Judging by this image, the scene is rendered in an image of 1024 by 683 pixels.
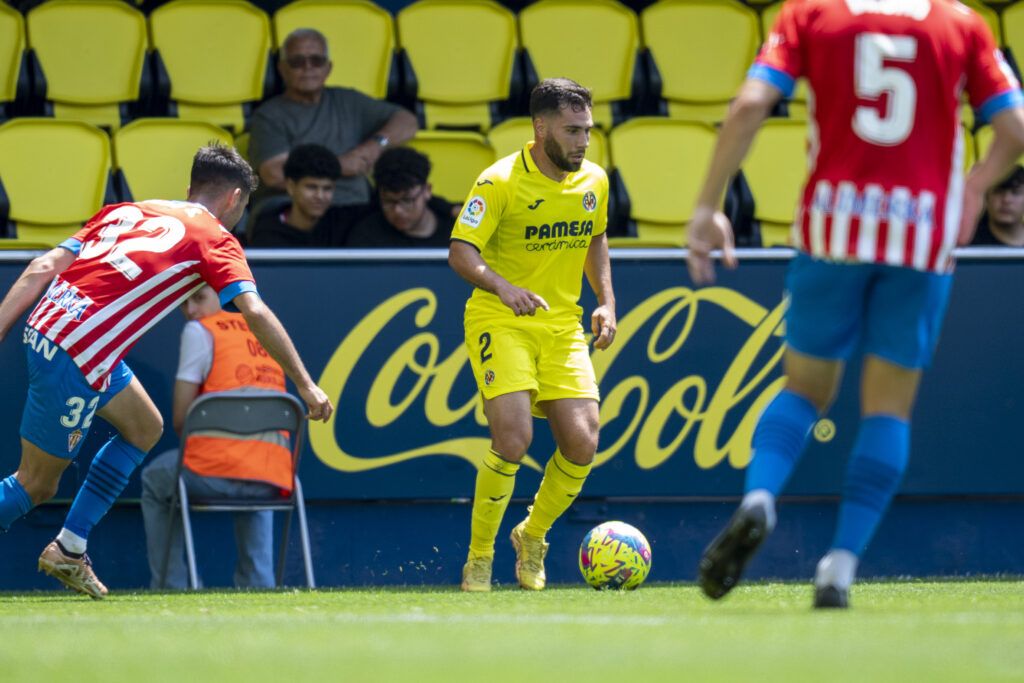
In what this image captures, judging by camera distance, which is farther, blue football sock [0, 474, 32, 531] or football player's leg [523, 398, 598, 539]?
football player's leg [523, 398, 598, 539]

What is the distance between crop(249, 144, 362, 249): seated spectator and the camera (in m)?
9.34

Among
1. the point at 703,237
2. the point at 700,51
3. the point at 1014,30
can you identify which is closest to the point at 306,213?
the point at 700,51

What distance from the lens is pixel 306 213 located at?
9.40 m

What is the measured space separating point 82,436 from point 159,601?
79 cm

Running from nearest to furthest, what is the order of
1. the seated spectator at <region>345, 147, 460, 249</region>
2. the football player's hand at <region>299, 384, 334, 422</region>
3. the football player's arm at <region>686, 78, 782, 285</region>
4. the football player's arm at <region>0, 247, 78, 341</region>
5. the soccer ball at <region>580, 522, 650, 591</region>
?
the football player's arm at <region>686, 78, 782, 285</region>
the football player's hand at <region>299, 384, 334, 422</region>
the football player's arm at <region>0, 247, 78, 341</region>
the soccer ball at <region>580, 522, 650, 591</region>
the seated spectator at <region>345, 147, 460, 249</region>

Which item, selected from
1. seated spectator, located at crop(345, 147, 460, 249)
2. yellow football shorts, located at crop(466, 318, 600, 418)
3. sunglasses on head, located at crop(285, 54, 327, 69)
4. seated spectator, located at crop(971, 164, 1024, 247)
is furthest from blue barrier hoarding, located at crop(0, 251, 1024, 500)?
sunglasses on head, located at crop(285, 54, 327, 69)

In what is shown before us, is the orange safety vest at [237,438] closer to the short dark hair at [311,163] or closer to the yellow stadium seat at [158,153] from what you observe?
the short dark hair at [311,163]

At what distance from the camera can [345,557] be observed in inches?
341

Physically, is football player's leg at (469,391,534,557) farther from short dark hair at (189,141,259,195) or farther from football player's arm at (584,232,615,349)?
short dark hair at (189,141,259,195)

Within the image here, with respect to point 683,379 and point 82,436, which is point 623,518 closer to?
point 683,379

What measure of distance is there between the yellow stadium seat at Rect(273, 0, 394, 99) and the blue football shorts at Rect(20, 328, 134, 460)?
4533 mm

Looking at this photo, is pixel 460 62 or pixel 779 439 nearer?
pixel 779 439

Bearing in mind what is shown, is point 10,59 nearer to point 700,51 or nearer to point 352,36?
point 352,36

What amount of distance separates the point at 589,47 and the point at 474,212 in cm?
426
